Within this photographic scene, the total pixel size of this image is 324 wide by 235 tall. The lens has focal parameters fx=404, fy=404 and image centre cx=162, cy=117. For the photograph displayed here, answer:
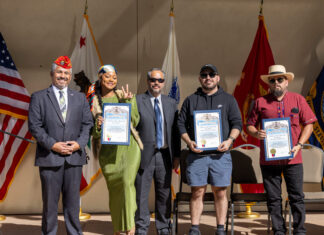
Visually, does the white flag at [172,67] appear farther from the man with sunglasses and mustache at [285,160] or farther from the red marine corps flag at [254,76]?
the man with sunglasses and mustache at [285,160]

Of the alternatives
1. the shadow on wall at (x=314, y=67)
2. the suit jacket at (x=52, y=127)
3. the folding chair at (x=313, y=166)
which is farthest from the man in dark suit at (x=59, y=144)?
the shadow on wall at (x=314, y=67)

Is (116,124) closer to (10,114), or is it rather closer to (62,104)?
(62,104)

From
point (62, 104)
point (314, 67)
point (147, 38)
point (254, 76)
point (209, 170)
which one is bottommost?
point (209, 170)

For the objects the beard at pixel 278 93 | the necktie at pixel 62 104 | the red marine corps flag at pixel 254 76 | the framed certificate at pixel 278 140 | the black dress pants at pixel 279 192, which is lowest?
the black dress pants at pixel 279 192

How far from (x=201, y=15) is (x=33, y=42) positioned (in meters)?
2.65

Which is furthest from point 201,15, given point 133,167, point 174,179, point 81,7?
point 133,167

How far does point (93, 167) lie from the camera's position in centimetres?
596

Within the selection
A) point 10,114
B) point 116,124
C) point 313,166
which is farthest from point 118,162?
point 313,166

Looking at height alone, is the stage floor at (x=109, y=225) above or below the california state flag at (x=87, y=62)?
below

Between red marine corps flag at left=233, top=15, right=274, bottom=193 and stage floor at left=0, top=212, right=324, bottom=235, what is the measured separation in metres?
0.72

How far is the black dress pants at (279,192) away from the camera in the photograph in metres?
4.27

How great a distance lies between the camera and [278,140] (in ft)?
14.0

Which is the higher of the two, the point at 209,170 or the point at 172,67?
the point at 172,67

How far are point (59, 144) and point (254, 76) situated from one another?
3.38m
